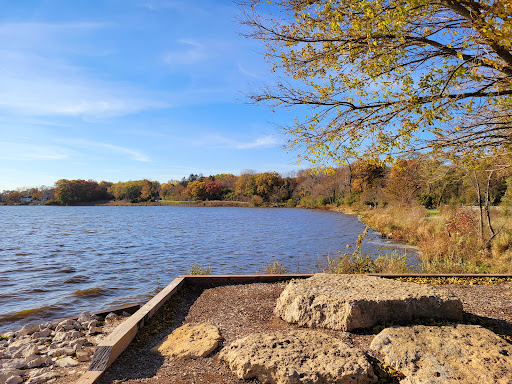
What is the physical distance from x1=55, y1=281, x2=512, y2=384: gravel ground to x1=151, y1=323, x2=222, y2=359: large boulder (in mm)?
97

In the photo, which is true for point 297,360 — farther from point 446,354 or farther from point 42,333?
point 42,333

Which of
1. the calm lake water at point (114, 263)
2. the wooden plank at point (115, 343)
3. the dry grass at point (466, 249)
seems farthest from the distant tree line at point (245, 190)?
the wooden plank at point (115, 343)

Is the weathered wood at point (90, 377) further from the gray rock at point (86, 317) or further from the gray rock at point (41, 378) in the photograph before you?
the gray rock at point (86, 317)

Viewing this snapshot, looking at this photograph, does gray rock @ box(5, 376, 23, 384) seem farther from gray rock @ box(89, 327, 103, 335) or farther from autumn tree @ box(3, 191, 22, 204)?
autumn tree @ box(3, 191, 22, 204)

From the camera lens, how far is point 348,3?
5777mm

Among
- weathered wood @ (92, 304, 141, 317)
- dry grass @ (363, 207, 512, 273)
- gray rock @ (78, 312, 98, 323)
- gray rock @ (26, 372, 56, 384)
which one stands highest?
dry grass @ (363, 207, 512, 273)

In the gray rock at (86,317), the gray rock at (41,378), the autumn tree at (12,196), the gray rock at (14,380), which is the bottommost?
the gray rock at (86,317)

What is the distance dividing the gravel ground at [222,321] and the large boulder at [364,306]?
160mm

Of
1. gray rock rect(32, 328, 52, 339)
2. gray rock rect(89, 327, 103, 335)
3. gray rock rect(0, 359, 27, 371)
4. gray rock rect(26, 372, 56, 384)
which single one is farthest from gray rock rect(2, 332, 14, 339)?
gray rock rect(26, 372, 56, 384)

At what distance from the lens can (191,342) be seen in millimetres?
4375

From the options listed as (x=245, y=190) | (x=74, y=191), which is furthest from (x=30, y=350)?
(x=74, y=191)

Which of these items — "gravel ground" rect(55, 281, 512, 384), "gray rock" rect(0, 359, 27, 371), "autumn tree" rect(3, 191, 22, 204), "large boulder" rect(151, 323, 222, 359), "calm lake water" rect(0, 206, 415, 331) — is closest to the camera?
"gravel ground" rect(55, 281, 512, 384)

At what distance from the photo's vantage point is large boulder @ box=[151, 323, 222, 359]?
414 cm

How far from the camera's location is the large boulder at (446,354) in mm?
3434
